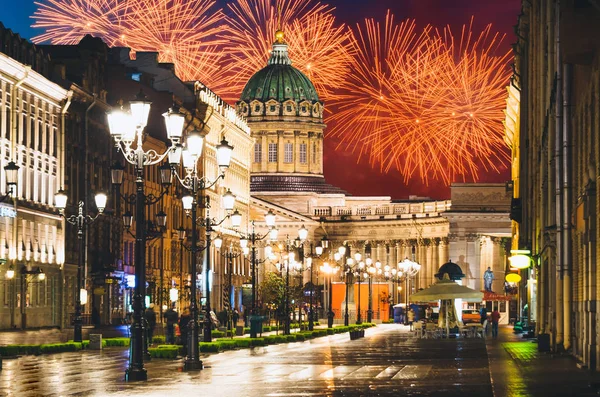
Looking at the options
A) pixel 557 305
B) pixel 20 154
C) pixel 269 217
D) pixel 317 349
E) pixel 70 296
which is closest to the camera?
pixel 557 305

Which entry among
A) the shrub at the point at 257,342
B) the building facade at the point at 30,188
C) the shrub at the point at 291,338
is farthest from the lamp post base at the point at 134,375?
the building facade at the point at 30,188

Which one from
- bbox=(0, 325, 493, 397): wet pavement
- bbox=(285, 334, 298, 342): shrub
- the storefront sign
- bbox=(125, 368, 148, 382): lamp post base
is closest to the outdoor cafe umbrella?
bbox=(285, 334, 298, 342): shrub

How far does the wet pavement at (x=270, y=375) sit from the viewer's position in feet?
104

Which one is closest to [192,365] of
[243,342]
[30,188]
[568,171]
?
[568,171]

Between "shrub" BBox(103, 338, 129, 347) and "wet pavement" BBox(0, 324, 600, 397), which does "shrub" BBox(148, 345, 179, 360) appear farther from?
"shrub" BBox(103, 338, 129, 347)

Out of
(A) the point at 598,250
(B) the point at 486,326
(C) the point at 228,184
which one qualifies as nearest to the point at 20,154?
(B) the point at 486,326

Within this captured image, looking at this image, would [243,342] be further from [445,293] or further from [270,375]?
[270,375]

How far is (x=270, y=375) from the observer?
3803 centimetres

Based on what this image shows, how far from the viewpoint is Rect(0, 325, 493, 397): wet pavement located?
31719 mm

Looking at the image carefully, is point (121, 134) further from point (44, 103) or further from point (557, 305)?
point (44, 103)

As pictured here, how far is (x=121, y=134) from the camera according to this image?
35969 mm

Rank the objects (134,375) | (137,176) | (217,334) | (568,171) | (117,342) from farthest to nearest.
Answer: (217,334), (117,342), (568,171), (134,375), (137,176)

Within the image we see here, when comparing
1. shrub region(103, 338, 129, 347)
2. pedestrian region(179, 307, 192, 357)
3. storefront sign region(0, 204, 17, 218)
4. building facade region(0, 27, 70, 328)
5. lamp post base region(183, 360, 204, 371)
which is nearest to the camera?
lamp post base region(183, 360, 204, 371)

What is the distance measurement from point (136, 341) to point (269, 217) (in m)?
34.4
